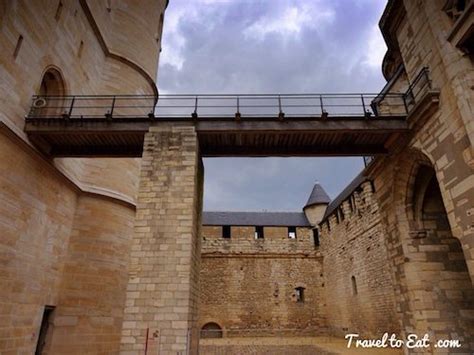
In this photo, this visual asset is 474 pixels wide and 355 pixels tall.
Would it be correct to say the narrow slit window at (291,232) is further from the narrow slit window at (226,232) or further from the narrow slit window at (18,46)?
the narrow slit window at (18,46)

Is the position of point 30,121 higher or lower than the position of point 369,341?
higher

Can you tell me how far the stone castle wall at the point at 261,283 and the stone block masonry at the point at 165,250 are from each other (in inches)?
517

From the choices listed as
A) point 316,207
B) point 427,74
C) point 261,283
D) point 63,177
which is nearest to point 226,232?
point 261,283

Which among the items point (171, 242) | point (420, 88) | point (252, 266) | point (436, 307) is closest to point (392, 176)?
point (420, 88)

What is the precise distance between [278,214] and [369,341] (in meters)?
11.5

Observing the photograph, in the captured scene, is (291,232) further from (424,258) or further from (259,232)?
(424,258)

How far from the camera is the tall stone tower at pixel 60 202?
6758 mm

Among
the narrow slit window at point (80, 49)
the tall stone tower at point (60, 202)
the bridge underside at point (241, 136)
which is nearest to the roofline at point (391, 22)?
the bridge underside at point (241, 136)

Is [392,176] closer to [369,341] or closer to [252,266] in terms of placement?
[369,341]

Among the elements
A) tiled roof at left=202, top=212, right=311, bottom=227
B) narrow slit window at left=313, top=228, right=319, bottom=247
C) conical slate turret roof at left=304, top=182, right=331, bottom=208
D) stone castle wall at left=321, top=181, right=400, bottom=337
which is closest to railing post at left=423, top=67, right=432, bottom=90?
stone castle wall at left=321, top=181, right=400, bottom=337

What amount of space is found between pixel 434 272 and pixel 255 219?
52.0 ft

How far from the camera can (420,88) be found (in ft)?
23.4

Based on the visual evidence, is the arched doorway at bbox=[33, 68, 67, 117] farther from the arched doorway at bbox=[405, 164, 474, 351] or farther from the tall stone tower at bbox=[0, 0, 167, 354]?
the arched doorway at bbox=[405, 164, 474, 351]

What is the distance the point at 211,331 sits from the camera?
18.7 m
